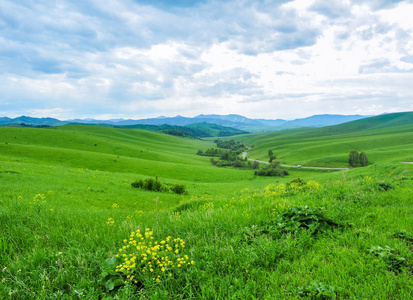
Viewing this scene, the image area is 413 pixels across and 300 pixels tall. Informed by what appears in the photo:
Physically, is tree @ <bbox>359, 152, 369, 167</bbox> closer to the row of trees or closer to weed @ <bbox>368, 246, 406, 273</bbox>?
the row of trees

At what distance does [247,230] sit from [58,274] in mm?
4185

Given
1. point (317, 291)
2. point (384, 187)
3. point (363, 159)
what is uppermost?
point (384, 187)

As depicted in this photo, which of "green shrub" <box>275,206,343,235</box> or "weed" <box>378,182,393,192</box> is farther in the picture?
"weed" <box>378,182,393,192</box>

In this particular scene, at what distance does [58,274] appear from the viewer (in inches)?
146

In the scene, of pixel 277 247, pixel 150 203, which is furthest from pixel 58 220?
pixel 150 203

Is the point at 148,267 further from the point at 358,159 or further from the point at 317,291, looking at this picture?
the point at 358,159

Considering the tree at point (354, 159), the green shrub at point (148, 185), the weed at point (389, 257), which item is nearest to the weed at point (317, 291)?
the weed at point (389, 257)

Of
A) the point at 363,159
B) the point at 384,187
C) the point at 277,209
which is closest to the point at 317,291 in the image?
the point at 277,209

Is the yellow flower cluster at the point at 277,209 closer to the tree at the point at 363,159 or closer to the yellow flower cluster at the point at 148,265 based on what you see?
the yellow flower cluster at the point at 148,265

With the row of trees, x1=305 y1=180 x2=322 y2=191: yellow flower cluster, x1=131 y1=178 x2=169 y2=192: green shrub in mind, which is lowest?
the row of trees

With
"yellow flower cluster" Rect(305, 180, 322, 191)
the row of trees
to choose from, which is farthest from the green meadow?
the row of trees

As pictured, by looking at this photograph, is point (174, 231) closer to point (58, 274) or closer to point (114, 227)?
point (114, 227)

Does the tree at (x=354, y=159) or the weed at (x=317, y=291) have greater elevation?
the weed at (x=317, y=291)

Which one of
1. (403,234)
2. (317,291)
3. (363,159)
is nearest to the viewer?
→ (317,291)
